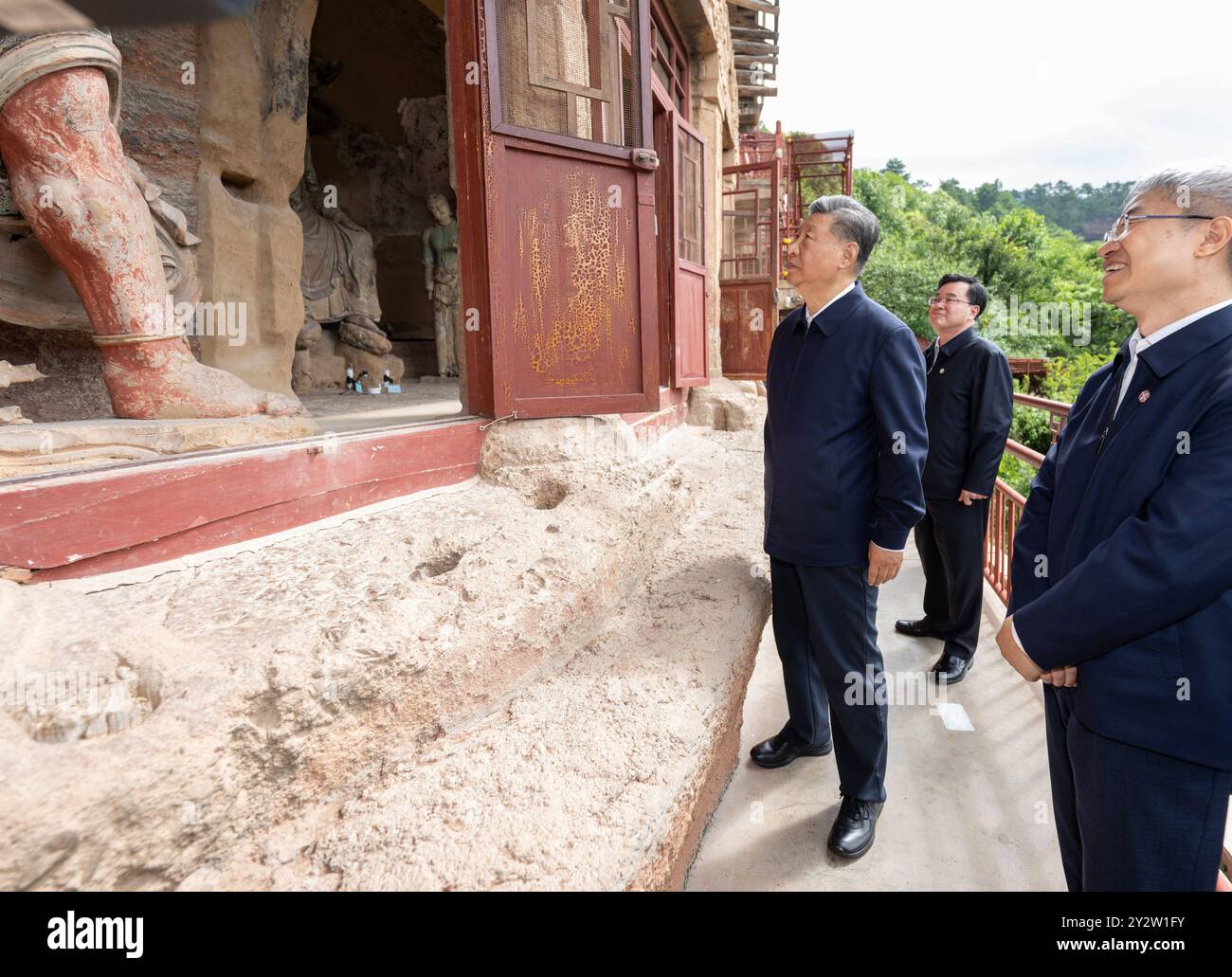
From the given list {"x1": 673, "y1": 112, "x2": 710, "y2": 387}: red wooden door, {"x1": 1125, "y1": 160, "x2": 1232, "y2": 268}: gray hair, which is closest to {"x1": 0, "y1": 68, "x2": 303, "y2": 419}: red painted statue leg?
{"x1": 1125, "y1": 160, "x2": 1232, "y2": 268}: gray hair

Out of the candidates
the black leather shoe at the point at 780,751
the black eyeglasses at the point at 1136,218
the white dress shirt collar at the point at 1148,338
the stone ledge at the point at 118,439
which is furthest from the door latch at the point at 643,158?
the black leather shoe at the point at 780,751

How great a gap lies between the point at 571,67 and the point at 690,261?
3416 mm

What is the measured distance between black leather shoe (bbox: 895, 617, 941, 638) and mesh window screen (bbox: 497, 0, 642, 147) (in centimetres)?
305

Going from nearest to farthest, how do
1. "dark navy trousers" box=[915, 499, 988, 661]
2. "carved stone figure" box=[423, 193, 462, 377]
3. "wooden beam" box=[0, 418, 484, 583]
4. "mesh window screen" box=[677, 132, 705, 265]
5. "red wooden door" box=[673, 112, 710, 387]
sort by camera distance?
"wooden beam" box=[0, 418, 484, 583] < "dark navy trousers" box=[915, 499, 988, 661] < "red wooden door" box=[673, 112, 710, 387] < "mesh window screen" box=[677, 132, 705, 265] < "carved stone figure" box=[423, 193, 462, 377]

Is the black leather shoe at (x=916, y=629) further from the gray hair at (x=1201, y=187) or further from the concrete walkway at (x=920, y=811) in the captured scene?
the gray hair at (x=1201, y=187)

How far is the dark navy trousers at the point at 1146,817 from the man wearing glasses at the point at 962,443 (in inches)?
92.2

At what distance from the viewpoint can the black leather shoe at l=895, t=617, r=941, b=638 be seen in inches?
159

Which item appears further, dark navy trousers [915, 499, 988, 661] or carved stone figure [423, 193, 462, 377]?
carved stone figure [423, 193, 462, 377]

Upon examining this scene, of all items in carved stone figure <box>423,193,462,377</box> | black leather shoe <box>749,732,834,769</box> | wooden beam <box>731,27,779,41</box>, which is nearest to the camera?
black leather shoe <box>749,732,834,769</box>

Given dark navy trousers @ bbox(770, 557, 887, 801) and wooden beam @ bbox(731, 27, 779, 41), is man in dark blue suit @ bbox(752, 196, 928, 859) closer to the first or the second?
dark navy trousers @ bbox(770, 557, 887, 801)

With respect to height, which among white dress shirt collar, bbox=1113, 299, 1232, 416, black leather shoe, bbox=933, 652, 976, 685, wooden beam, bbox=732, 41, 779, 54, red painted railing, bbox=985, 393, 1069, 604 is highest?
wooden beam, bbox=732, 41, 779, 54

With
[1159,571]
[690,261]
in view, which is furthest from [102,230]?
[690,261]

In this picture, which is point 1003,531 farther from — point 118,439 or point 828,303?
point 118,439

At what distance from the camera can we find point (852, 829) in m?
2.36
